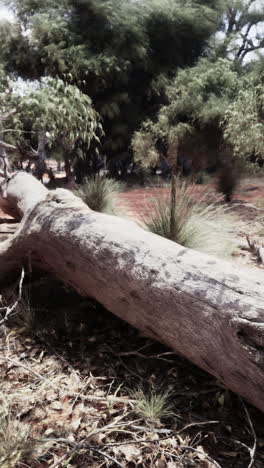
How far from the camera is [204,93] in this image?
32.6ft

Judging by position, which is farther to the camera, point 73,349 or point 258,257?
point 258,257

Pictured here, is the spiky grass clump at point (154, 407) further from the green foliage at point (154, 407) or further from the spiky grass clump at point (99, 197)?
the spiky grass clump at point (99, 197)

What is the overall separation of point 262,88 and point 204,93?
464 cm

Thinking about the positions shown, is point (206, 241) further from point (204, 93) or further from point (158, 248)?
point (204, 93)

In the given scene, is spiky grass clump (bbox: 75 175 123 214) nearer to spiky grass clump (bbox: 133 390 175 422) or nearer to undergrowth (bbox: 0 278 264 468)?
undergrowth (bbox: 0 278 264 468)

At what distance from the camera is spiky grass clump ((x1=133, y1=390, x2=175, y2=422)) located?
1.46 m

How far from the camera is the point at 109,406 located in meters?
1.57

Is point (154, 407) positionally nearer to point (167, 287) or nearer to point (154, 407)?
point (154, 407)

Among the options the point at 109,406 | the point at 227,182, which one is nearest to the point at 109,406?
the point at 109,406

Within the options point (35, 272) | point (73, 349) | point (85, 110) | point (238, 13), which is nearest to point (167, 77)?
point (238, 13)

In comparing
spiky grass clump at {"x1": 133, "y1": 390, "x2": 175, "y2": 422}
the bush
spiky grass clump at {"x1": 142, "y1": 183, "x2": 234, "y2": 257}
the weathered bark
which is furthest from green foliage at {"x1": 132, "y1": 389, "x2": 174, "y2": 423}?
the bush

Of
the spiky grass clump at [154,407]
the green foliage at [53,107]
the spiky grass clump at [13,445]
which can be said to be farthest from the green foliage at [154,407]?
the green foliage at [53,107]

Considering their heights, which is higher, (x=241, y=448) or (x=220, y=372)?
(x=220, y=372)

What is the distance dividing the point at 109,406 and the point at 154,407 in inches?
8.7
